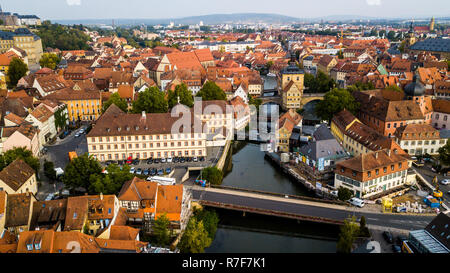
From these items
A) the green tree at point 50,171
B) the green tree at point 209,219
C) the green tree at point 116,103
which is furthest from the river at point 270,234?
the green tree at point 116,103

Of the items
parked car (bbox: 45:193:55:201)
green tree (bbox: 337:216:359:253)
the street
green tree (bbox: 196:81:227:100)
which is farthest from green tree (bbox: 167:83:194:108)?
green tree (bbox: 337:216:359:253)

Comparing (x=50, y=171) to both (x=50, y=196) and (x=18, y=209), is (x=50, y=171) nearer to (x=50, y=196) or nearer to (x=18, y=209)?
(x=50, y=196)

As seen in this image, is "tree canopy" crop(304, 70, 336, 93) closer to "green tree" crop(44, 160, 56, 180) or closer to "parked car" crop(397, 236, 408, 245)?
"parked car" crop(397, 236, 408, 245)

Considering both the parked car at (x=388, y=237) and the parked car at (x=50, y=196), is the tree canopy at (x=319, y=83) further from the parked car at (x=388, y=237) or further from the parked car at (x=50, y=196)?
the parked car at (x=50, y=196)

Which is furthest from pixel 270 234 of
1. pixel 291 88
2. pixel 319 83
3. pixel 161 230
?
pixel 319 83

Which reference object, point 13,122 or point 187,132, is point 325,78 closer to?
point 187,132

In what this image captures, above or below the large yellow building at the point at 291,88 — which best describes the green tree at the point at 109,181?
below
